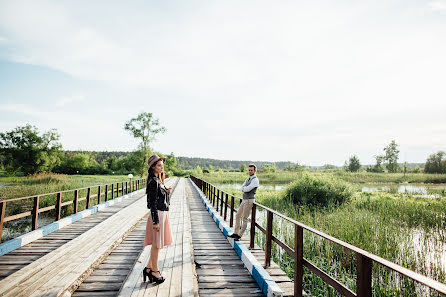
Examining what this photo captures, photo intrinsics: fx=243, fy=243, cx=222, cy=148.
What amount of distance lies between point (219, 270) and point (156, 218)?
5.85 feet

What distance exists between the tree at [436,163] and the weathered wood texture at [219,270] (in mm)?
76029

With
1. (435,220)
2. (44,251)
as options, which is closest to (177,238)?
(44,251)

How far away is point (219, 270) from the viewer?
4305mm

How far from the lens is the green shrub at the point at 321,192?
47.5 feet

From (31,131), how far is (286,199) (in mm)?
48015

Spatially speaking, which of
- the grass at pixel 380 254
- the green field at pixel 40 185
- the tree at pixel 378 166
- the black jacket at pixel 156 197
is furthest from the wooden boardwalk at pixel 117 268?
the tree at pixel 378 166

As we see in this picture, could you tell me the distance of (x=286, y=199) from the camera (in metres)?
15.8

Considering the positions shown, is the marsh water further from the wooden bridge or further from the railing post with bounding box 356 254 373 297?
the railing post with bounding box 356 254 373 297

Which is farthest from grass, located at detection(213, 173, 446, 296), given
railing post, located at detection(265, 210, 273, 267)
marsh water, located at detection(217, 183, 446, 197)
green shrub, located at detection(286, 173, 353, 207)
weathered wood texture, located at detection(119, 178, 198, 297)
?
marsh water, located at detection(217, 183, 446, 197)

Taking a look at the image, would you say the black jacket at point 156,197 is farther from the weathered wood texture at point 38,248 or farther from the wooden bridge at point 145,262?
the weathered wood texture at point 38,248

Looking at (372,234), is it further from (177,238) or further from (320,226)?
(177,238)

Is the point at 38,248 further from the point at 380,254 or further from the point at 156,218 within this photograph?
the point at 380,254

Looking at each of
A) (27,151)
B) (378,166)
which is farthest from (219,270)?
(378,166)

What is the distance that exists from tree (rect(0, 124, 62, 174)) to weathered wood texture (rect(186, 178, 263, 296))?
156 feet
